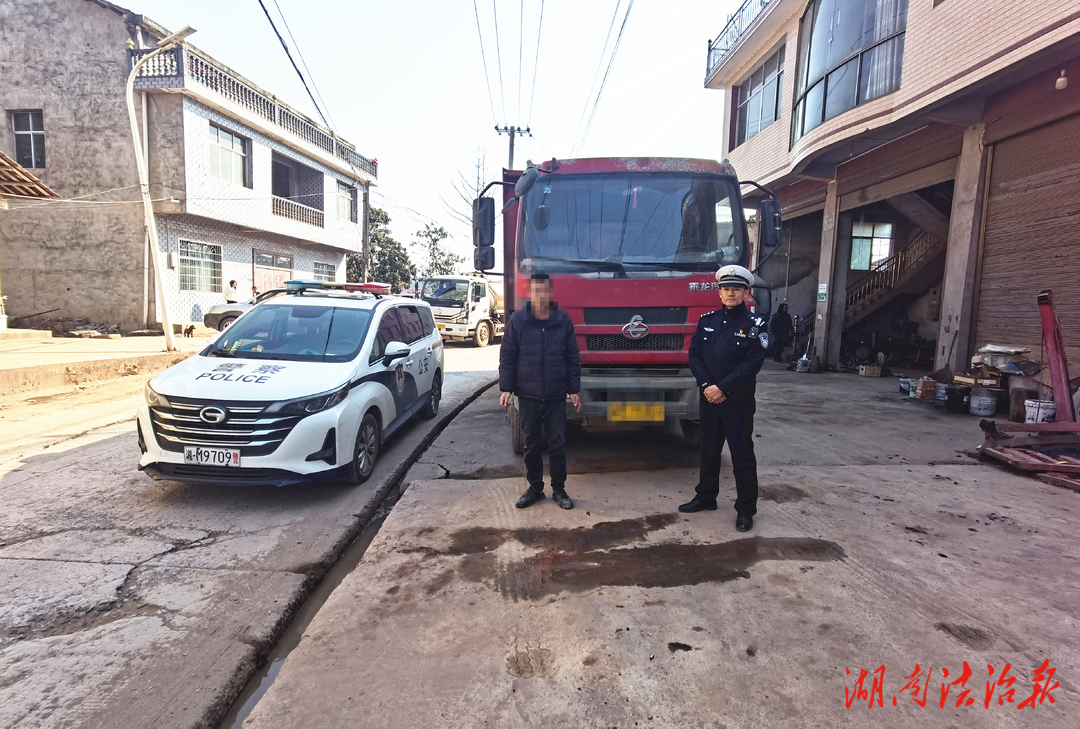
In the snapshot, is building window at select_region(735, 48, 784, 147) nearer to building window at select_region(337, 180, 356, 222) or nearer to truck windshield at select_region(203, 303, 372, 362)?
truck windshield at select_region(203, 303, 372, 362)

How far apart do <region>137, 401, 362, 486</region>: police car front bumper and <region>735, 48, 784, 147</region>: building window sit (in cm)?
1387

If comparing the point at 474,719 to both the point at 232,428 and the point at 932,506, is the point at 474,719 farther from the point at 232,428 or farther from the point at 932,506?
the point at 932,506

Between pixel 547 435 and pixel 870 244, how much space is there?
17.4 m

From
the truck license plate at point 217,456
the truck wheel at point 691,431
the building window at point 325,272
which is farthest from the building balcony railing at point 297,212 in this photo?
the truck wheel at point 691,431

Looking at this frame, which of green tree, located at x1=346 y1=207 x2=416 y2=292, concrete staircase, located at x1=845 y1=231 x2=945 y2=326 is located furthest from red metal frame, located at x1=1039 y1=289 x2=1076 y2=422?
green tree, located at x1=346 y1=207 x2=416 y2=292

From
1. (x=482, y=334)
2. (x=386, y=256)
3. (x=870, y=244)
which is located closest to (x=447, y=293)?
(x=482, y=334)

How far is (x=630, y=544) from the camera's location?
3.69 metres

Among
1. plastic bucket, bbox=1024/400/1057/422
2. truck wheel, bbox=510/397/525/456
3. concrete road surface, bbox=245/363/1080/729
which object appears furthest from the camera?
plastic bucket, bbox=1024/400/1057/422

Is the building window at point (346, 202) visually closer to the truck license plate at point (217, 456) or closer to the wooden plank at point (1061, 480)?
the truck license plate at point (217, 456)

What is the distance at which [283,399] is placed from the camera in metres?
4.23

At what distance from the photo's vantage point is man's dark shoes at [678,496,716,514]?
424cm

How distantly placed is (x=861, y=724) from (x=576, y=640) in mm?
1170

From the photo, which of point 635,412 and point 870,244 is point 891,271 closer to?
point 870,244

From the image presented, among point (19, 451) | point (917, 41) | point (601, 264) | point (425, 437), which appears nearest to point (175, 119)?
point (19, 451)
